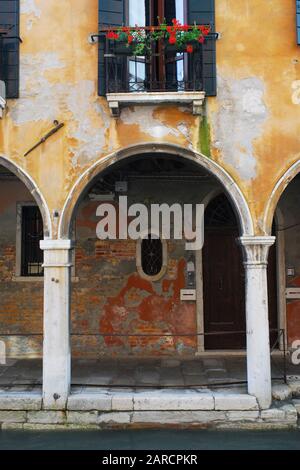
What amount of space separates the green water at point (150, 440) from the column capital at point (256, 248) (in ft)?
7.51

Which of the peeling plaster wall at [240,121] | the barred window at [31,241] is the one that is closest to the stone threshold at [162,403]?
the peeling plaster wall at [240,121]

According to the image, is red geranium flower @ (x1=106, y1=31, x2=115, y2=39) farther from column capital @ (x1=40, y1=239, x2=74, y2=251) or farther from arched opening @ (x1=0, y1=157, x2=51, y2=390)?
arched opening @ (x1=0, y1=157, x2=51, y2=390)

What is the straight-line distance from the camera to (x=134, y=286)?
29.5 ft

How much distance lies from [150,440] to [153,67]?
16.9 ft

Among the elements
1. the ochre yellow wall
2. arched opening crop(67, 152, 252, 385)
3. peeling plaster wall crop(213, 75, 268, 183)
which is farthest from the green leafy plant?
arched opening crop(67, 152, 252, 385)

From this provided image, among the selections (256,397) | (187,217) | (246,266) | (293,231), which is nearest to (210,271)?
(187,217)

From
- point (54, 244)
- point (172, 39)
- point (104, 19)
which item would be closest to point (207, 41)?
point (172, 39)

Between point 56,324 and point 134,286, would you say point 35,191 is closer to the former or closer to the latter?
point 56,324

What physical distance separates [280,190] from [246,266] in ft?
3.91

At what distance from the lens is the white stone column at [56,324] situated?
646cm

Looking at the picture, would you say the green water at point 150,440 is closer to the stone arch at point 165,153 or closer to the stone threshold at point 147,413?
the stone threshold at point 147,413

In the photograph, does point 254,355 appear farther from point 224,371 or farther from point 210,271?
point 210,271
